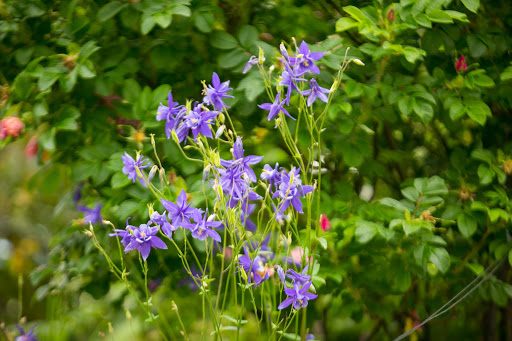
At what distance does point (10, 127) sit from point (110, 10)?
427mm

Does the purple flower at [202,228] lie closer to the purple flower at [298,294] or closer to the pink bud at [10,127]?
the purple flower at [298,294]

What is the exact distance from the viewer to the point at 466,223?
1464 mm

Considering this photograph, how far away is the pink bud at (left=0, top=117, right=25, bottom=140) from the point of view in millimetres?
1467

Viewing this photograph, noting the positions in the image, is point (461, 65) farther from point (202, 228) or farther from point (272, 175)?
point (202, 228)

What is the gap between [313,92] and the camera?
3.70 feet

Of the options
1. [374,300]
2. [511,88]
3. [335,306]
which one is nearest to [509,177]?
[511,88]

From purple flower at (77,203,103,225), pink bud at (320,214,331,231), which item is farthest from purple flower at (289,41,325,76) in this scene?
purple flower at (77,203,103,225)

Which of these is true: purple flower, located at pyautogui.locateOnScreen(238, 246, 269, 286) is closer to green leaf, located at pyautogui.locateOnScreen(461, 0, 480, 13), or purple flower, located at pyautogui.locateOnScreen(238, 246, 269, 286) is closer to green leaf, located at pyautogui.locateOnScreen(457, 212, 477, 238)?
green leaf, located at pyautogui.locateOnScreen(457, 212, 477, 238)

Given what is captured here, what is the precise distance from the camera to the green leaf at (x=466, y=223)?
1.45m

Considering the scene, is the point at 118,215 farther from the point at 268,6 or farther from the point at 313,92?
the point at 268,6

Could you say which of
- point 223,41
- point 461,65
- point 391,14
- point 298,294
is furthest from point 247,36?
point 298,294

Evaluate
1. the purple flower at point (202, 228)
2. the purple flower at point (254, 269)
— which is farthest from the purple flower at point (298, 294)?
the purple flower at point (202, 228)

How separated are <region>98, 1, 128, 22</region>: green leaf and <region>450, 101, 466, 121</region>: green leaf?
3.09 ft

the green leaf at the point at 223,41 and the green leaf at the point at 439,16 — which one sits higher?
the green leaf at the point at 439,16
